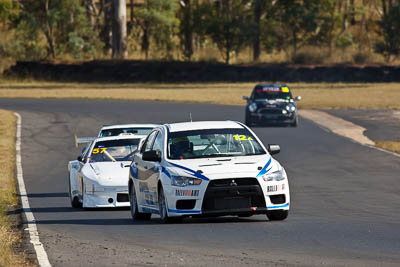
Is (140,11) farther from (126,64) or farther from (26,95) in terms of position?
(26,95)

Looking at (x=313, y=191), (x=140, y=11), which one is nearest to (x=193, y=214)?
(x=313, y=191)

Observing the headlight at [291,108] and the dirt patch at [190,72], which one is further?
the dirt patch at [190,72]

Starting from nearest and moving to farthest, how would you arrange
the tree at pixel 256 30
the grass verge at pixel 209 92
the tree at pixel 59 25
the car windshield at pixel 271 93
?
the car windshield at pixel 271 93 → the grass verge at pixel 209 92 → the tree at pixel 256 30 → the tree at pixel 59 25

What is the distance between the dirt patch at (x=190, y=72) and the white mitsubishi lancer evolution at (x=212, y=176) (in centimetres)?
5451

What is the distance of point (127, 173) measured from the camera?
17.4 metres

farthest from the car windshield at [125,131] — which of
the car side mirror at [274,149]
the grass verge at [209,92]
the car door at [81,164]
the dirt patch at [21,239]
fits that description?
the grass verge at [209,92]

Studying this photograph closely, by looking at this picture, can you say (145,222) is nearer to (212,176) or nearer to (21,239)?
(212,176)

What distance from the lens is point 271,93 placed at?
39.9m

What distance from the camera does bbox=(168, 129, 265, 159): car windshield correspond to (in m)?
14.1

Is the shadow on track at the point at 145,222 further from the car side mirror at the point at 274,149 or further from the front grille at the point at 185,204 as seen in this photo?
→ the car side mirror at the point at 274,149

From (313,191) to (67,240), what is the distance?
8186 millimetres

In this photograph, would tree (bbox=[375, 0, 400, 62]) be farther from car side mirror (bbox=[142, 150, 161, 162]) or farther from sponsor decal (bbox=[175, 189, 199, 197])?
sponsor decal (bbox=[175, 189, 199, 197])

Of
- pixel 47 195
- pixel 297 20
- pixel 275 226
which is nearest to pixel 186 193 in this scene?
pixel 275 226

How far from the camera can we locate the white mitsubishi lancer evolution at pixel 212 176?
13289 millimetres
